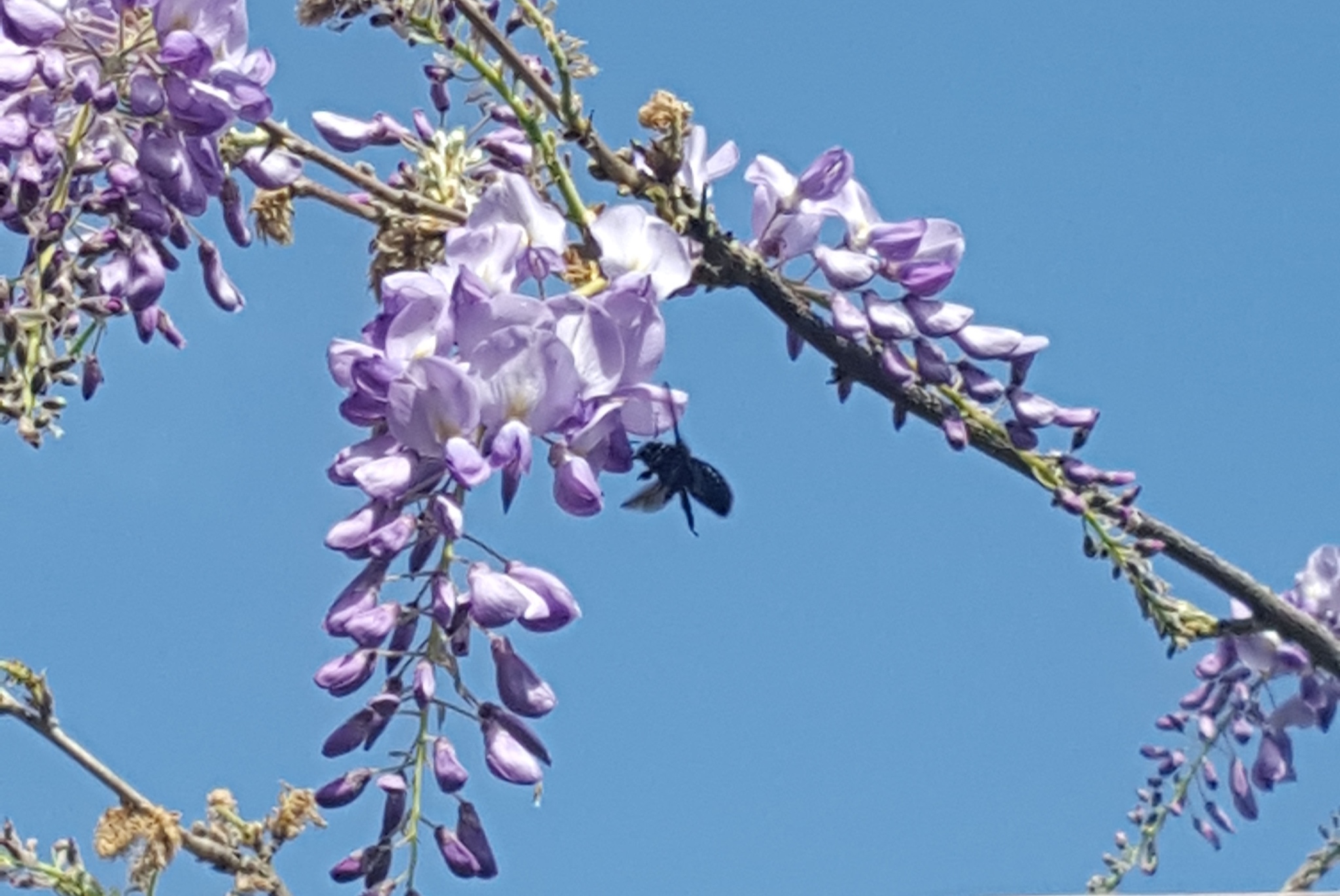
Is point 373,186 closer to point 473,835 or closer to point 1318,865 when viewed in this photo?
point 473,835

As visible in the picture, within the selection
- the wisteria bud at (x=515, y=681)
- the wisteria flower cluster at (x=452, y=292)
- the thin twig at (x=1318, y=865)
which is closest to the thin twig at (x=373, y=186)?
the wisteria flower cluster at (x=452, y=292)

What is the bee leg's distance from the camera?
178 centimetres

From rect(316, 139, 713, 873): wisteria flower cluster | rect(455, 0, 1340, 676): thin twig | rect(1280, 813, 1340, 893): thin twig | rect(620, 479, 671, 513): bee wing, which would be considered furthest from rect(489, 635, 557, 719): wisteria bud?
rect(1280, 813, 1340, 893): thin twig

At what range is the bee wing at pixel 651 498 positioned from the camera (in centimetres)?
178

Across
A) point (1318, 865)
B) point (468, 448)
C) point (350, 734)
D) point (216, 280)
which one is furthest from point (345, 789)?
point (1318, 865)

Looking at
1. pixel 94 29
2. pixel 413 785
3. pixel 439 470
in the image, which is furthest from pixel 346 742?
pixel 94 29

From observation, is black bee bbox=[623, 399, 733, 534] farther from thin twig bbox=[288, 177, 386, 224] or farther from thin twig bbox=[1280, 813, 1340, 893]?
thin twig bbox=[1280, 813, 1340, 893]

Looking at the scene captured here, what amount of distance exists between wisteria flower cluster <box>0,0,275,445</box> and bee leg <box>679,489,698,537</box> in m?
0.56

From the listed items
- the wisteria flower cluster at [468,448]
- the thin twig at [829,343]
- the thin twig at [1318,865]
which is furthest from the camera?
the thin twig at [1318,865]

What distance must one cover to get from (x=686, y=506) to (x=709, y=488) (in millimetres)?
37

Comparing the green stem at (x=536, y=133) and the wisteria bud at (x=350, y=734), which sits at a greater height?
the green stem at (x=536, y=133)

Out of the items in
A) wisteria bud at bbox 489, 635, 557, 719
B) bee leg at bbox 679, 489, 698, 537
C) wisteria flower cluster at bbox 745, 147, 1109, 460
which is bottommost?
wisteria bud at bbox 489, 635, 557, 719

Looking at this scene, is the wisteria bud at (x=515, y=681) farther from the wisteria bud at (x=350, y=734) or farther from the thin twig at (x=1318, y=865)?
the thin twig at (x=1318, y=865)

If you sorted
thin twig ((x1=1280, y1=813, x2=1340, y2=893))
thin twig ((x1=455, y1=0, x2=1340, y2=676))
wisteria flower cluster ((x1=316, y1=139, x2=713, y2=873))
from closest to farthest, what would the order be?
wisteria flower cluster ((x1=316, y1=139, x2=713, y2=873)) < thin twig ((x1=455, y1=0, x2=1340, y2=676)) < thin twig ((x1=1280, y1=813, x2=1340, y2=893))
